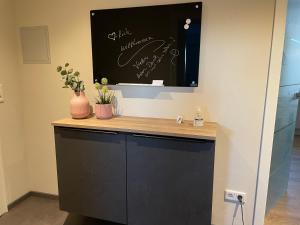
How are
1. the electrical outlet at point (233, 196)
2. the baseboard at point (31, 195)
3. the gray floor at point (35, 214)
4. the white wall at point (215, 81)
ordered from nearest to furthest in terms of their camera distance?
the white wall at point (215, 81)
the electrical outlet at point (233, 196)
the gray floor at point (35, 214)
the baseboard at point (31, 195)

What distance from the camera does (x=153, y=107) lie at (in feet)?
6.65

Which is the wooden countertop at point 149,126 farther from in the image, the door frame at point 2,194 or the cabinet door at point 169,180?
the door frame at point 2,194

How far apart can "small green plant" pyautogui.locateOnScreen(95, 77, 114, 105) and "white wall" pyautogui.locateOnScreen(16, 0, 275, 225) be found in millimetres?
105

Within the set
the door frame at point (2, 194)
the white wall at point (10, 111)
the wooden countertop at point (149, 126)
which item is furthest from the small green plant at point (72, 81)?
the door frame at point (2, 194)

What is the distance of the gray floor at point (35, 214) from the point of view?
2.17 meters

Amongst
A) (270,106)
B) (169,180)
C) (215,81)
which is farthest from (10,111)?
(270,106)

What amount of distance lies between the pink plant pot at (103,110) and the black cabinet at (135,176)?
215mm

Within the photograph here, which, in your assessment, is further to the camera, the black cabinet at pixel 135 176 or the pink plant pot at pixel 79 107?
the pink plant pot at pixel 79 107

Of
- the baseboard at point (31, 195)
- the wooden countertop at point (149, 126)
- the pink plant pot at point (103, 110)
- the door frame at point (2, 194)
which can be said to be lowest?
the baseboard at point (31, 195)

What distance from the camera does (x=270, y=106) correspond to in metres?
1.74

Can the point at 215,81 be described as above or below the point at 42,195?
above

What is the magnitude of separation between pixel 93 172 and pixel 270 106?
1.42 metres

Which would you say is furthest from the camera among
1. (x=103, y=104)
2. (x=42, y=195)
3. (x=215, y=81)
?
(x=42, y=195)

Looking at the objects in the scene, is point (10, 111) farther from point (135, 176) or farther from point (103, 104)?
point (135, 176)
